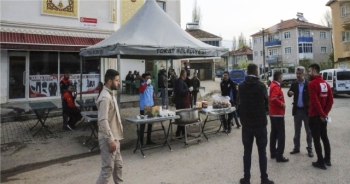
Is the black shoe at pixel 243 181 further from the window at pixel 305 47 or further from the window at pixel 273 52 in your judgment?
the window at pixel 273 52

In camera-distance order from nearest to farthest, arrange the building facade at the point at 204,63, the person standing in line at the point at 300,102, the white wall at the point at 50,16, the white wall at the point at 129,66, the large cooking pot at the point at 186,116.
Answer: the person standing in line at the point at 300,102
the large cooking pot at the point at 186,116
the white wall at the point at 50,16
the white wall at the point at 129,66
the building facade at the point at 204,63

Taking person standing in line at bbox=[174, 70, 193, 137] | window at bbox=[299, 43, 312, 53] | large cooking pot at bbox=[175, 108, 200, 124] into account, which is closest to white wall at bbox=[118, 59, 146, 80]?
person standing in line at bbox=[174, 70, 193, 137]

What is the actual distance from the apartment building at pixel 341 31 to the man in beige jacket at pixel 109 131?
3379cm

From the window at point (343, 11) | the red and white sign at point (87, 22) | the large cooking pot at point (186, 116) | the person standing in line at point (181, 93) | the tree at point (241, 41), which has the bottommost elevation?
the large cooking pot at point (186, 116)

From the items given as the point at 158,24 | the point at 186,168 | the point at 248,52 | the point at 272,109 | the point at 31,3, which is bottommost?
the point at 186,168

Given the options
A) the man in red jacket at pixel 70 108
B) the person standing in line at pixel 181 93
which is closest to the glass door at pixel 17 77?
the man in red jacket at pixel 70 108

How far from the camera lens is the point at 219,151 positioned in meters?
6.05

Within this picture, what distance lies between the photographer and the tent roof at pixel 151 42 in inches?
277

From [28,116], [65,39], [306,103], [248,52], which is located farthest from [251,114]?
[248,52]

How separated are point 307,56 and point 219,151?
5071cm

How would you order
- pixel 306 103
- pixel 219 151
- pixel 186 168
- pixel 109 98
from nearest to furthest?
pixel 109 98, pixel 186 168, pixel 306 103, pixel 219 151

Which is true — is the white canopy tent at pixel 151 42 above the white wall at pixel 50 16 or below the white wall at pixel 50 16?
below

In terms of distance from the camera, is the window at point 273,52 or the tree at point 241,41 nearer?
the window at point 273,52

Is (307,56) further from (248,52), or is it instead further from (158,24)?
(158,24)
